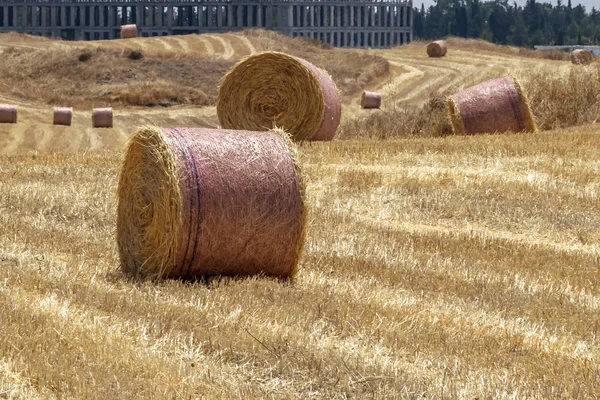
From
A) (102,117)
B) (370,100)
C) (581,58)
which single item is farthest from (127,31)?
(102,117)

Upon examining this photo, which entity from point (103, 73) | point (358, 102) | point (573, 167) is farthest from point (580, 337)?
point (103, 73)

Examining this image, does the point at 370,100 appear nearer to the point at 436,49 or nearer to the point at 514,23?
the point at 436,49

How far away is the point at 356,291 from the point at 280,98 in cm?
1089

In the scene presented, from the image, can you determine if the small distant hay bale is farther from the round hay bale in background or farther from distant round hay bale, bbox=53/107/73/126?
distant round hay bale, bbox=53/107/73/126

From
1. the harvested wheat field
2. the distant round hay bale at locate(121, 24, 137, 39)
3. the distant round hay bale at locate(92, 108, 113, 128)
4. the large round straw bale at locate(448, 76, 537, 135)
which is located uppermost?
the distant round hay bale at locate(121, 24, 137, 39)

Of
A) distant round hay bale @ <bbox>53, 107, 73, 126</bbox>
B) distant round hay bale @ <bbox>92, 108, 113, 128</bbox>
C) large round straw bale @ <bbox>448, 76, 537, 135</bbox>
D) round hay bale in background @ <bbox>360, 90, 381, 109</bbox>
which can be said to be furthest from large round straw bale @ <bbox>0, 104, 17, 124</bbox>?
large round straw bale @ <bbox>448, 76, 537, 135</bbox>

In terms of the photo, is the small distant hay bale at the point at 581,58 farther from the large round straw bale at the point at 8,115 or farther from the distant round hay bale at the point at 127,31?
the distant round hay bale at the point at 127,31

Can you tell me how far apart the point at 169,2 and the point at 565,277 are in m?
98.1

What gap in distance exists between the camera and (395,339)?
710cm

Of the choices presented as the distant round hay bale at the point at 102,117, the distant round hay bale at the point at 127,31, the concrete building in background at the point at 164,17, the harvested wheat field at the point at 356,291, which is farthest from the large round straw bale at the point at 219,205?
the concrete building in background at the point at 164,17

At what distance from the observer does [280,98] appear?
19.3m


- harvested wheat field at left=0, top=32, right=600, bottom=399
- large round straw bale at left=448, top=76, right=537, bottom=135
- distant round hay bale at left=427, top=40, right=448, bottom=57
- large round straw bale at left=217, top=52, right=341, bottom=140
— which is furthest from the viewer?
distant round hay bale at left=427, top=40, right=448, bottom=57

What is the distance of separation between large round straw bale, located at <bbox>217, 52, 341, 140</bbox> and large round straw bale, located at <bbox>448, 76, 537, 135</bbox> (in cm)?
224

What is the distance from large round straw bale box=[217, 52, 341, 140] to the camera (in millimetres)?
19078
